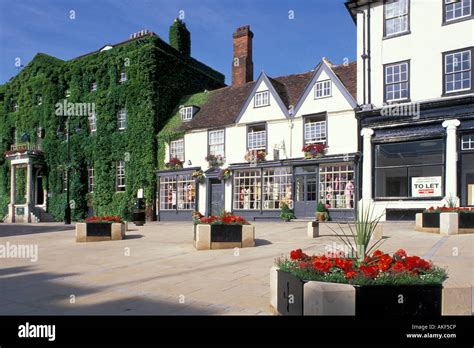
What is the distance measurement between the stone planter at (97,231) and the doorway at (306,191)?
10.8 meters

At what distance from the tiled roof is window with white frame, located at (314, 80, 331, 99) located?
0.76m

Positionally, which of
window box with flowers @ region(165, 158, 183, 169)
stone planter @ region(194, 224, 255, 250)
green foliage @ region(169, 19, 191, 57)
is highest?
green foliage @ region(169, 19, 191, 57)

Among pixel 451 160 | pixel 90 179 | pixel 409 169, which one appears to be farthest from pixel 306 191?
pixel 90 179

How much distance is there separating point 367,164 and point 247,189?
24.3 ft

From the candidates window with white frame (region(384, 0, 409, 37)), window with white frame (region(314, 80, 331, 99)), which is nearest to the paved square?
window with white frame (region(314, 80, 331, 99))

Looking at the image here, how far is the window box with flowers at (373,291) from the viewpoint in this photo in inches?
175

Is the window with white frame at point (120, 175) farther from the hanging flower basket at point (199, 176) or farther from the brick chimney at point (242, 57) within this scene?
the brick chimney at point (242, 57)

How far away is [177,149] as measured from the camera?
28.0 m

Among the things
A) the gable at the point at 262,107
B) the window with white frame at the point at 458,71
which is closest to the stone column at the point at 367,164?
the window with white frame at the point at 458,71

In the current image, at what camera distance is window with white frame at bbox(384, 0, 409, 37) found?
20.4 m

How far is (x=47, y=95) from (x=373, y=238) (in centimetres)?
3086

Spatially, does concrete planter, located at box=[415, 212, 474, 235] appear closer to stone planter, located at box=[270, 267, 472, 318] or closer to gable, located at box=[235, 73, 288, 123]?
stone planter, located at box=[270, 267, 472, 318]

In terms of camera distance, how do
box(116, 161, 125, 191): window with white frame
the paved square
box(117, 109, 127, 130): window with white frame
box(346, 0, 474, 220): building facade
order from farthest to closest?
box(117, 109, 127, 130): window with white frame < box(116, 161, 125, 191): window with white frame < box(346, 0, 474, 220): building facade < the paved square

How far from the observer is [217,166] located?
26.0m
